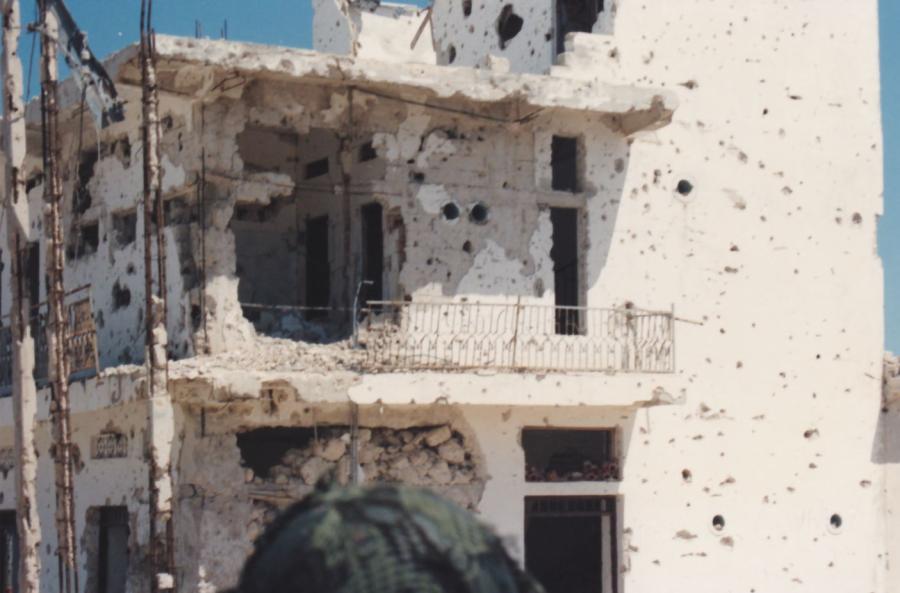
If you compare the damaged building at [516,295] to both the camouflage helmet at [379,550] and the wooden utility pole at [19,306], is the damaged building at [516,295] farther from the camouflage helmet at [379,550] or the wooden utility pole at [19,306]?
the camouflage helmet at [379,550]

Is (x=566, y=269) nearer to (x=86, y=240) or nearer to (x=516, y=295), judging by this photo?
(x=516, y=295)

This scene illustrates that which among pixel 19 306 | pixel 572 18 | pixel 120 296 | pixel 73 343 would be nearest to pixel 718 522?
pixel 572 18

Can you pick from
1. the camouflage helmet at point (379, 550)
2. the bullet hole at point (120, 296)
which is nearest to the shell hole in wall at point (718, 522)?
the bullet hole at point (120, 296)

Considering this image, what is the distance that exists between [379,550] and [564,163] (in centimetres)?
1713

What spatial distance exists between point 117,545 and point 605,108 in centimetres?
722

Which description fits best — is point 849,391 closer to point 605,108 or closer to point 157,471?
point 605,108

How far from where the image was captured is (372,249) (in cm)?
1812

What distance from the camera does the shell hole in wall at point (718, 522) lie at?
18.3 metres

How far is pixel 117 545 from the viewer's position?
1772 centimetres

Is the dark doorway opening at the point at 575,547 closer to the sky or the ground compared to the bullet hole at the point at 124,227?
closer to the ground

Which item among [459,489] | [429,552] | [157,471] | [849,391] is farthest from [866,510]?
[429,552]

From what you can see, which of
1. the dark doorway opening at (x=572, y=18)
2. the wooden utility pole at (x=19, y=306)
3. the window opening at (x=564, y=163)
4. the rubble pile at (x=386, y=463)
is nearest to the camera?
the wooden utility pole at (x=19, y=306)

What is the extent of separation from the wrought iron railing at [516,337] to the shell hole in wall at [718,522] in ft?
6.41

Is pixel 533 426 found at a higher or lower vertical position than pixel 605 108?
lower
